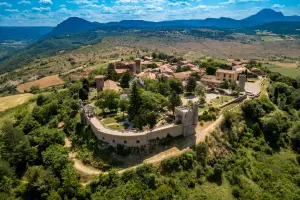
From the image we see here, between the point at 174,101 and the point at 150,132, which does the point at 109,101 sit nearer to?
the point at 174,101

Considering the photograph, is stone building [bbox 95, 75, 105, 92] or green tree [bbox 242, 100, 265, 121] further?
stone building [bbox 95, 75, 105, 92]

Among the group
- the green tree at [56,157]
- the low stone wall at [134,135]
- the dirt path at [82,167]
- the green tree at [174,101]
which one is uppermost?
the green tree at [174,101]

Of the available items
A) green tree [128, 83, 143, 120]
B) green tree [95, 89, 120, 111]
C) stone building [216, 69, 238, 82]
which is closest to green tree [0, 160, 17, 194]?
green tree [95, 89, 120, 111]

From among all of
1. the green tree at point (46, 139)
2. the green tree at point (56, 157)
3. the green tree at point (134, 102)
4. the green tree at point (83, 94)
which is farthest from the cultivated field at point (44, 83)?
the green tree at point (134, 102)

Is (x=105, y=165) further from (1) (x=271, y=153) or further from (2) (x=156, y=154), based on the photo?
(1) (x=271, y=153)

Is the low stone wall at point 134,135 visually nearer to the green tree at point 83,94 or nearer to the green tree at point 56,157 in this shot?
the green tree at point 56,157

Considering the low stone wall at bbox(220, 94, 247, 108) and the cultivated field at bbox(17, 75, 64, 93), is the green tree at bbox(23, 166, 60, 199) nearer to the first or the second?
the low stone wall at bbox(220, 94, 247, 108)

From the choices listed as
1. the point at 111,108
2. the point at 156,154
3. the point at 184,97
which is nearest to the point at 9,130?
the point at 111,108

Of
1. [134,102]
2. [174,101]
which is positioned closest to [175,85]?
[174,101]
